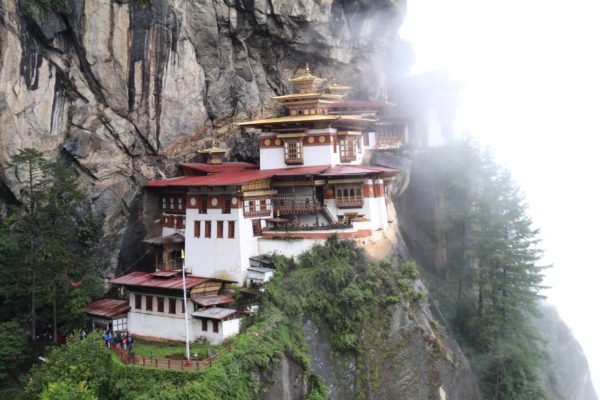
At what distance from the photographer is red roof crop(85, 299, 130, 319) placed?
26.7 metres

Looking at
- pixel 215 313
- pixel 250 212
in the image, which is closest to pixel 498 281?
pixel 250 212

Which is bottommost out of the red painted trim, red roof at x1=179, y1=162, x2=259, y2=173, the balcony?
the red painted trim

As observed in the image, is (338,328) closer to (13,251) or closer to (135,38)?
(13,251)

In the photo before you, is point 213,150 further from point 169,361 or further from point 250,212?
point 169,361

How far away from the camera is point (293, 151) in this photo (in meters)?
32.5

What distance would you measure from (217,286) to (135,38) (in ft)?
47.0

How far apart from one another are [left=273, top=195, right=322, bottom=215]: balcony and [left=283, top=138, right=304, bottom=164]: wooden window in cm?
248

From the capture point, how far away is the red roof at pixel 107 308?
26672mm

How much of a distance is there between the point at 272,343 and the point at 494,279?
1462 centimetres

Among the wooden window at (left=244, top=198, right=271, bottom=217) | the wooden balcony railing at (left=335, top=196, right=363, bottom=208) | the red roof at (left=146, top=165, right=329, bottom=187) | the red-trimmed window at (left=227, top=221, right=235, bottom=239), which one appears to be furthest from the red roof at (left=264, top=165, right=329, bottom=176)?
the red-trimmed window at (left=227, top=221, right=235, bottom=239)

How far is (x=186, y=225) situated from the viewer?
30031 millimetres

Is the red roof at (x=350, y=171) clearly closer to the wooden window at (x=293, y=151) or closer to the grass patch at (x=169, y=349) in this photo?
the wooden window at (x=293, y=151)

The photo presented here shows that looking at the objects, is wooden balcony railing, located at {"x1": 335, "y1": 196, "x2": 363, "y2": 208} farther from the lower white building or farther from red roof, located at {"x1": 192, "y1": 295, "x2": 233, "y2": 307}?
red roof, located at {"x1": 192, "y1": 295, "x2": 233, "y2": 307}

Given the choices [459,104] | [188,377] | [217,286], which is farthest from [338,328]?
[459,104]
